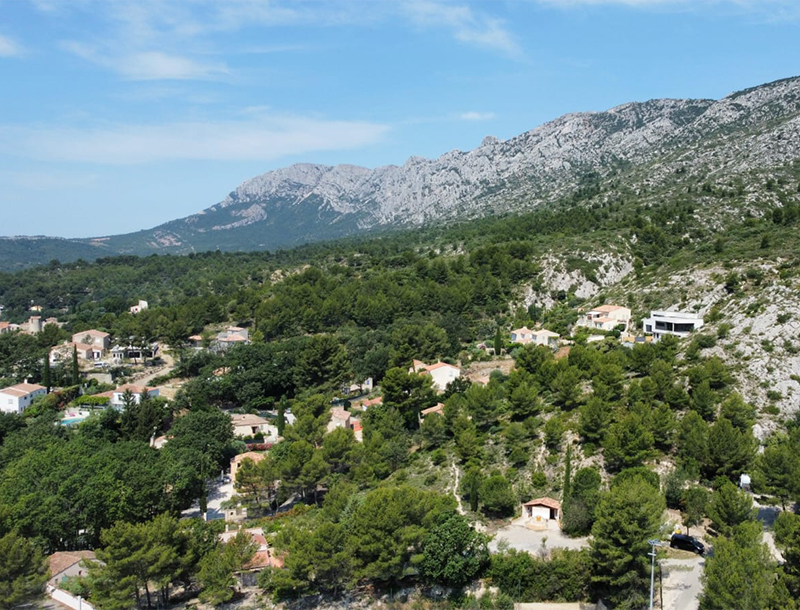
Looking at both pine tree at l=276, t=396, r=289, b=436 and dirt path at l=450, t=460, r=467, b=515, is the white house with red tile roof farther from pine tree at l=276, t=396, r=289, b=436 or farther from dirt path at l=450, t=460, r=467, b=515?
pine tree at l=276, t=396, r=289, b=436

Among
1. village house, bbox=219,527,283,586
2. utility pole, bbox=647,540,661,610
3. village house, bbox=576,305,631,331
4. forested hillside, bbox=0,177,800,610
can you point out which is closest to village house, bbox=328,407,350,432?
forested hillside, bbox=0,177,800,610

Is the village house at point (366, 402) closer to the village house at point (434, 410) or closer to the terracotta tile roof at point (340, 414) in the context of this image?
the terracotta tile roof at point (340, 414)

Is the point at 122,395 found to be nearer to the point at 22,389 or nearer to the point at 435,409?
the point at 22,389

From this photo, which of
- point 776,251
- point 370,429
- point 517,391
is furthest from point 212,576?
point 776,251

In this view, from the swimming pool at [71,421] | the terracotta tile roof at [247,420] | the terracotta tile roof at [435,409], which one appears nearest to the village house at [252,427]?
the terracotta tile roof at [247,420]

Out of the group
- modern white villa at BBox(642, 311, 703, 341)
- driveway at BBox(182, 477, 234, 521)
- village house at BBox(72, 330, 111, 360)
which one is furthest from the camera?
village house at BBox(72, 330, 111, 360)

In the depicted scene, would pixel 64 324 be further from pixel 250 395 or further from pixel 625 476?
pixel 625 476
